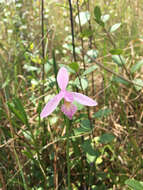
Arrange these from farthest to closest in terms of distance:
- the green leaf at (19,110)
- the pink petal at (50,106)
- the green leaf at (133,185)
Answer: the green leaf at (19,110), the green leaf at (133,185), the pink petal at (50,106)

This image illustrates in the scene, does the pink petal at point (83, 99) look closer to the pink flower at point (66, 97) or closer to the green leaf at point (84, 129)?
the pink flower at point (66, 97)

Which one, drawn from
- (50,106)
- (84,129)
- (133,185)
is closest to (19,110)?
(84,129)

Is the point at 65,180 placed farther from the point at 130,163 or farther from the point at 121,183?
the point at 130,163

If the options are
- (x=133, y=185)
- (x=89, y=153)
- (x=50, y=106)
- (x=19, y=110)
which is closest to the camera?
(x=50, y=106)

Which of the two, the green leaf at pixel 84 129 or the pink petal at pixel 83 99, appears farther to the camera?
the green leaf at pixel 84 129

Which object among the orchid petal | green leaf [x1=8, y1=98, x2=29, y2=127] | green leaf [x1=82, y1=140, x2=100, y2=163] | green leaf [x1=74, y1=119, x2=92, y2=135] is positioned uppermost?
→ the orchid petal

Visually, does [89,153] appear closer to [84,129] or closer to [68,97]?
[84,129]

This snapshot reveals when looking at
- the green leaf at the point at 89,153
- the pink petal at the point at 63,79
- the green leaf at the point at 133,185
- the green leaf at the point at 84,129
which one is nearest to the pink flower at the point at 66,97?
the pink petal at the point at 63,79

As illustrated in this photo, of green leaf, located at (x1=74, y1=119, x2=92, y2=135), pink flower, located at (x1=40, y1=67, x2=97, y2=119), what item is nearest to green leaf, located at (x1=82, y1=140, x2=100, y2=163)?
green leaf, located at (x1=74, y1=119, x2=92, y2=135)

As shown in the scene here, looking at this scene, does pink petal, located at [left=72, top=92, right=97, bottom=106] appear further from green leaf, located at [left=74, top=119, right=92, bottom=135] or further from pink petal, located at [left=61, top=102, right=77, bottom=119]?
green leaf, located at [left=74, top=119, right=92, bottom=135]

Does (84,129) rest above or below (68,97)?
below

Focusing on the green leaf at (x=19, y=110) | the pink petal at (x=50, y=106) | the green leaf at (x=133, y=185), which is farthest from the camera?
the green leaf at (x=19, y=110)
